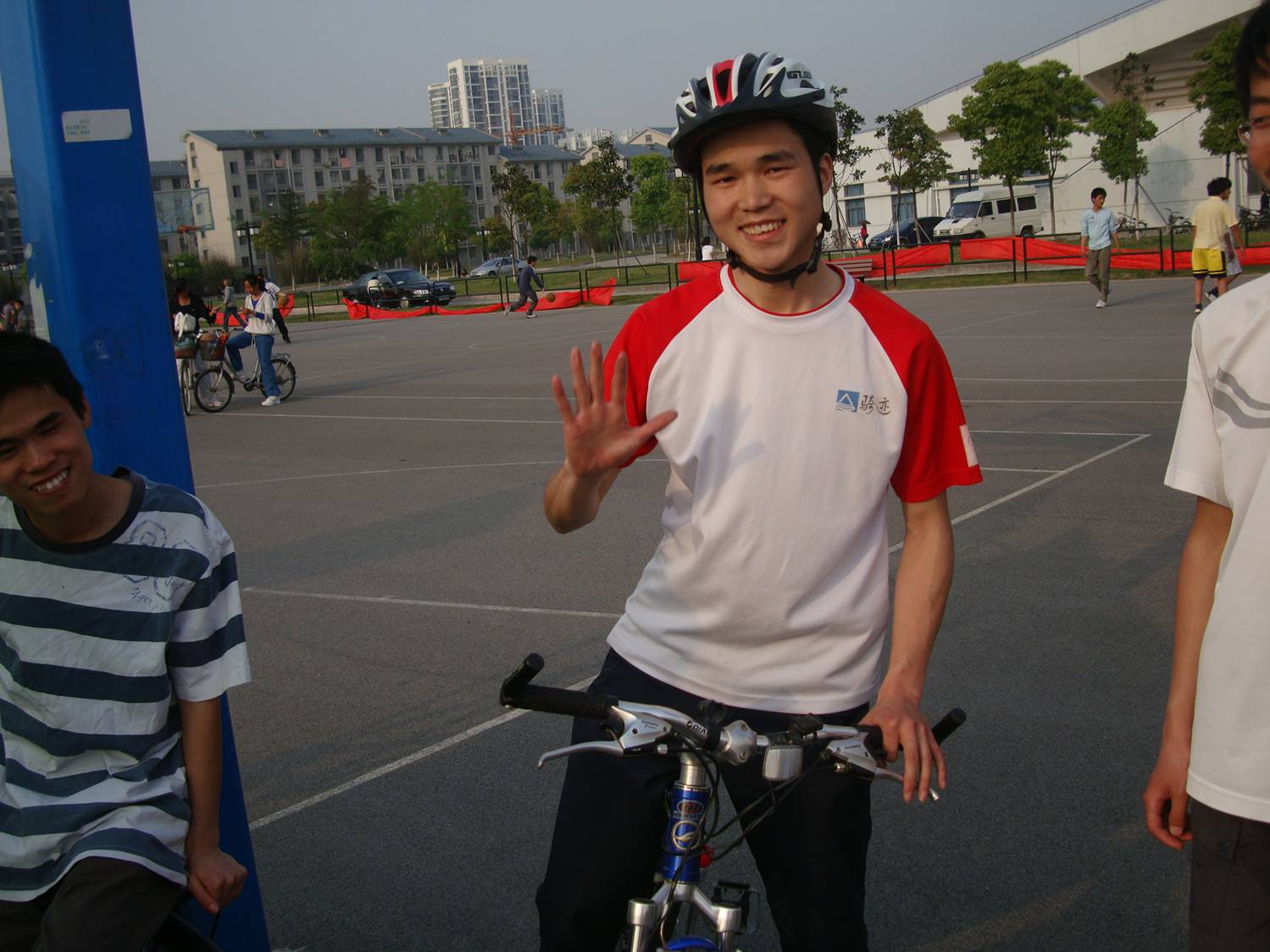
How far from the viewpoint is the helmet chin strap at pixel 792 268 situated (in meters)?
2.42

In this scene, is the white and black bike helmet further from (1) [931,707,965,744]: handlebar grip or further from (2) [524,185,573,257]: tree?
(2) [524,185,573,257]: tree

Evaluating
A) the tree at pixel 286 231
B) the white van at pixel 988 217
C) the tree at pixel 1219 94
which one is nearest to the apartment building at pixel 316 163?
the tree at pixel 286 231

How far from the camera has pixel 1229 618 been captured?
1977 mm

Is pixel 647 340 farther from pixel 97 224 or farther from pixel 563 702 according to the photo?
pixel 97 224

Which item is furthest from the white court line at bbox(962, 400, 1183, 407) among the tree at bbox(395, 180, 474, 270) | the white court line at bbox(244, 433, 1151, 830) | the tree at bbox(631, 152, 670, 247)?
the tree at bbox(395, 180, 474, 270)

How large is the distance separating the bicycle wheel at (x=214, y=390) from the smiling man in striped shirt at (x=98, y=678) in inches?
620

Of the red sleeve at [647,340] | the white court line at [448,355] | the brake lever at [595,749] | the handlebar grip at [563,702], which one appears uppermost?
the red sleeve at [647,340]

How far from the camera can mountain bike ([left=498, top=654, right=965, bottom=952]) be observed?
2.06 meters

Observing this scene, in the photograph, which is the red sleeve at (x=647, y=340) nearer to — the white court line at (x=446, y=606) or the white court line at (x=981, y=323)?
the white court line at (x=446, y=606)

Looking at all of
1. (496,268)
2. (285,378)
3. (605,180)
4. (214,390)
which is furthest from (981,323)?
(496,268)

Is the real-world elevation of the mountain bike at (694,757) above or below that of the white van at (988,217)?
below

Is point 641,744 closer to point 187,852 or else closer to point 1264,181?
point 187,852

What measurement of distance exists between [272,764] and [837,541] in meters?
3.47

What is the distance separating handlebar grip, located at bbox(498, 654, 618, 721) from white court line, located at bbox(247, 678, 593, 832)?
7.68 ft
